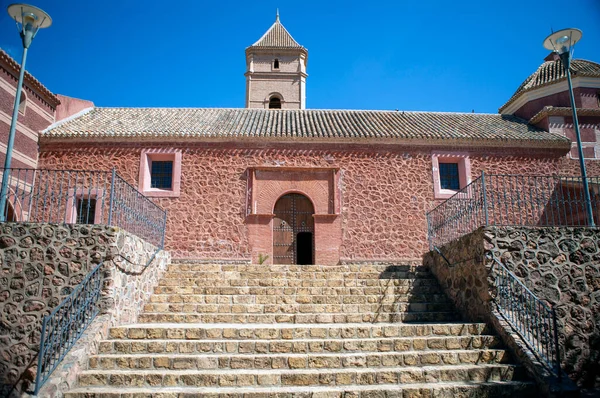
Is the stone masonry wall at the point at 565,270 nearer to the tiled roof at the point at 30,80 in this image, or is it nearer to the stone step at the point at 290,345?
the stone step at the point at 290,345

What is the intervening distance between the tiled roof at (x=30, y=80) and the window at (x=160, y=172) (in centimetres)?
368

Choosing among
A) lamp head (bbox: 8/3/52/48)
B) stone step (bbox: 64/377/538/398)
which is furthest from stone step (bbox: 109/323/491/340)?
lamp head (bbox: 8/3/52/48)

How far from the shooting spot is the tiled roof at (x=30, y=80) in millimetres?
12305

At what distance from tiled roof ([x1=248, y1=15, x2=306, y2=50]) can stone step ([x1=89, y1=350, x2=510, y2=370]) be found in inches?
902

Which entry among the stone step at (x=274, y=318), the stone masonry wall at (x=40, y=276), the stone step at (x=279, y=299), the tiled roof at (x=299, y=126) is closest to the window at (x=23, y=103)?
the tiled roof at (x=299, y=126)

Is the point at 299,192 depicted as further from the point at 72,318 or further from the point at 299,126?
the point at 72,318

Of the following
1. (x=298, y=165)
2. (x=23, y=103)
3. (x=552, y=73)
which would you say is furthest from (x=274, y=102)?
(x=23, y=103)

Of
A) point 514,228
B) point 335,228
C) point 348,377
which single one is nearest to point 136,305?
point 348,377

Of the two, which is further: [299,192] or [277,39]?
[277,39]

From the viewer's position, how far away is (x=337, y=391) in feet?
17.8

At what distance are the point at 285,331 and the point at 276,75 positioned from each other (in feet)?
70.2

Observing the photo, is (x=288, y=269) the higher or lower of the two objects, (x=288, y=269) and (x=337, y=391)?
the higher

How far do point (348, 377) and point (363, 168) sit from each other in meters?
9.45

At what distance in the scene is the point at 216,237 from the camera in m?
13.8
